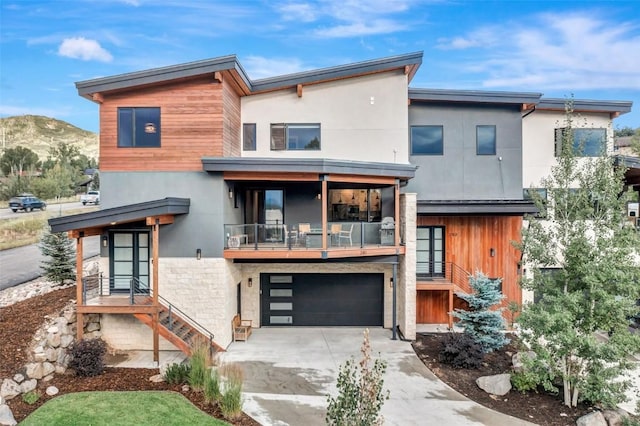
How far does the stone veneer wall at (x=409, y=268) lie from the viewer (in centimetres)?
1383

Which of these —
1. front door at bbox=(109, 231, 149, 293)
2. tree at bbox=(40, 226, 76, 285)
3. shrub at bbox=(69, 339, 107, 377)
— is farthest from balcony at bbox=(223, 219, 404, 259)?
tree at bbox=(40, 226, 76, 285)

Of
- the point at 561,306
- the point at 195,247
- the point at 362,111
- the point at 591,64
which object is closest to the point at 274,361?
the point at 195,247

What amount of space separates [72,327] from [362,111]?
12207 millimetres

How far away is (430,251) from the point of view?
620 inches

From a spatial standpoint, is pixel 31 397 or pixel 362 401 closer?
pixel 362 401

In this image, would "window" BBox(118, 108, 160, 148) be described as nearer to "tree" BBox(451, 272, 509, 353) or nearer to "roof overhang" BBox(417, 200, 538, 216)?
"roof overhang" BBox(417, 200, 538, 216)

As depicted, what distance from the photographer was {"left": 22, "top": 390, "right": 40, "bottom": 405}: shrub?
28.0 feet

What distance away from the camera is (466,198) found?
1612 centimetres

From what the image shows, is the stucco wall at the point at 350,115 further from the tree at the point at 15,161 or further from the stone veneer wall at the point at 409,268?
the tree at the point at 15,161

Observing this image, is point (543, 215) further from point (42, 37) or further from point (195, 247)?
point (42, 37)

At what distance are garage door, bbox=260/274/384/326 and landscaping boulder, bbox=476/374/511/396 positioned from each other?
Result: 5.78 m

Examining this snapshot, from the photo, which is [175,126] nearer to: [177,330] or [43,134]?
[177,330]

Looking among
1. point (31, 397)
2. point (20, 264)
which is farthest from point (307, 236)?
point (20, 264)

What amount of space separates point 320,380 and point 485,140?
450 inches
